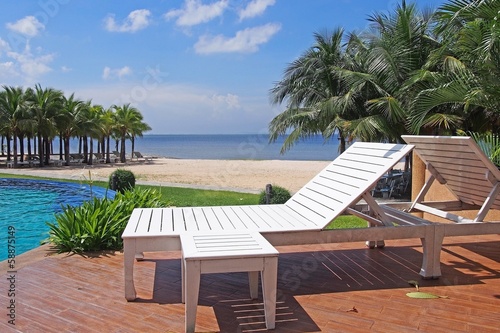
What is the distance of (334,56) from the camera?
16547 mm

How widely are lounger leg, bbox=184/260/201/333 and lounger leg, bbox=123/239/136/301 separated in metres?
0.77

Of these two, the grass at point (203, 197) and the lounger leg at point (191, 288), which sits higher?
the lounger leg at point (191, 288)

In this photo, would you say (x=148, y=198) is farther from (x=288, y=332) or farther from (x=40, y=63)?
(x=288, y=332)

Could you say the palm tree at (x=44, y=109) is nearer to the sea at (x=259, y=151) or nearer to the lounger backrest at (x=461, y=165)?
the sea at (x=259, y=151)

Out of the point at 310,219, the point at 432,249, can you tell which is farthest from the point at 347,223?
the point at 310,219

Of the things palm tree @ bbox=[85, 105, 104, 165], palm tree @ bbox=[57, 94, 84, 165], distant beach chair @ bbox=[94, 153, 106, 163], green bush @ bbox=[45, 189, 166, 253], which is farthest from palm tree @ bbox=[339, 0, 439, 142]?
distant beach chair @ bbox=[94, 153, 106, 163]

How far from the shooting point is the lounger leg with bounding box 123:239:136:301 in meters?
3.52

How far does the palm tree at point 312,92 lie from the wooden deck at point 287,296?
9.90 metres

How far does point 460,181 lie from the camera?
513 centimetres

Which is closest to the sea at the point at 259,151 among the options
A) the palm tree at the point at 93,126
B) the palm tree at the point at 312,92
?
the palm tree at the point at 312,92

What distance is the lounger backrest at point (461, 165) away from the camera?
14.2 ft

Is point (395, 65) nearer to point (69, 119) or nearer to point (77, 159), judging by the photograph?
point (69, 119)

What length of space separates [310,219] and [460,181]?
6.92 ft

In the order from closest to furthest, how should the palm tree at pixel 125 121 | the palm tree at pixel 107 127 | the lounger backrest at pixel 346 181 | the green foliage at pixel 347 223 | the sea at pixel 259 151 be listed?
1. the lounger backrest at pixel 346 181
2. the green foliage at pixel 347 223
3. the sea at pixel 259 151
4. the palm tree at pixel 107 127
5. the palm tree at pixel 125 121
